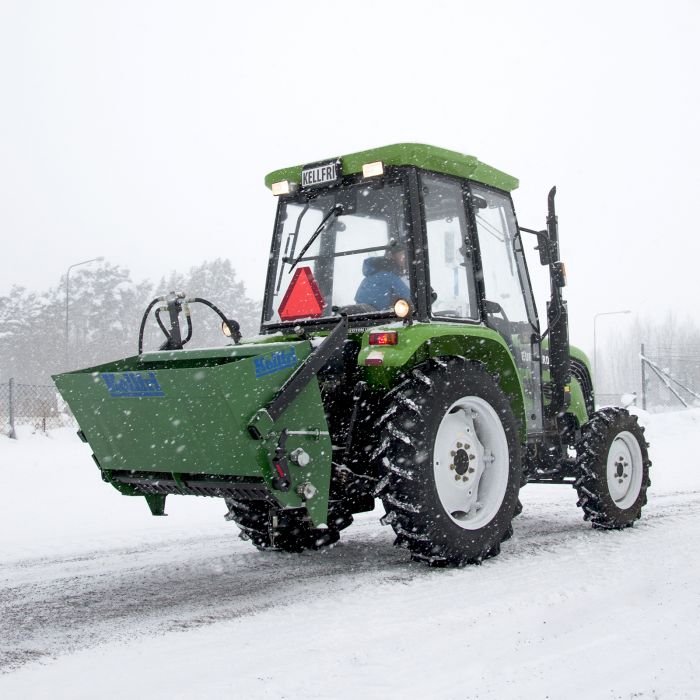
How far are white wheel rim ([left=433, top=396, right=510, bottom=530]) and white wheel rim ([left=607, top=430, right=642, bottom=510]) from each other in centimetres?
157

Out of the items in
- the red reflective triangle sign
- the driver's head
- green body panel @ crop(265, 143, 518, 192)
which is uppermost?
green body panel @ crop(265, 143, 518, 192)

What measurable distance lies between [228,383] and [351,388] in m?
1.07

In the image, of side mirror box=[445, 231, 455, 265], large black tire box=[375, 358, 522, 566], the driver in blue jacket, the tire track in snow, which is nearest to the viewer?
the tire track in snow

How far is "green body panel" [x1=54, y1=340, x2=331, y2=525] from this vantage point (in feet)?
13.8

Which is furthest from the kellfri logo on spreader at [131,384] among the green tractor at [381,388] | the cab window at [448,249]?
the cab window at [448,249]

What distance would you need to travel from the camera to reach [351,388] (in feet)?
16.5

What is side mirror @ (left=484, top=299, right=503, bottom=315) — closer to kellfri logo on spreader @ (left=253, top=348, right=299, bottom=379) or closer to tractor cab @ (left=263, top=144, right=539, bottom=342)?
tractor cab @ (left=263, top=144, right=539, bottom=342)

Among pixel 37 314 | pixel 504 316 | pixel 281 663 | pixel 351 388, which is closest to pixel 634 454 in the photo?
pixel 504 316

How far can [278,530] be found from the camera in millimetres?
5809

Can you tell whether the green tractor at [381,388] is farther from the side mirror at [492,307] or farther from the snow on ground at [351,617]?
the snow on ground at [351,617]

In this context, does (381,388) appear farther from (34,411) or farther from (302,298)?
(34,411)

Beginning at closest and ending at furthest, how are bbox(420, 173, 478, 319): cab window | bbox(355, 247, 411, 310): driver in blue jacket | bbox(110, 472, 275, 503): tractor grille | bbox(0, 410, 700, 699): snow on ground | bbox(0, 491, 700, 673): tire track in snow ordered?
bbox(0, 410, 700, 699): snow on ground, bbox(0, 491, 700, 673): tire track in snow, bbox(110, 472, 275, 503): tractor grille, bbox(355, 247, 411, 310): driver in blue jacket, bbox(420, 173, 478, 319): cab window

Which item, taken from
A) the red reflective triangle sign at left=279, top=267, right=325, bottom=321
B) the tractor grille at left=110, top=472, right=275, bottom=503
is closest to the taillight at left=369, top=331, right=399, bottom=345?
the red reflective triangle sign at left=279, top=267, right=325, bottom=321

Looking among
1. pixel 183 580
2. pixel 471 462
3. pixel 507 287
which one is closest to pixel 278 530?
pixel 183 580
